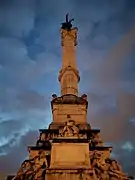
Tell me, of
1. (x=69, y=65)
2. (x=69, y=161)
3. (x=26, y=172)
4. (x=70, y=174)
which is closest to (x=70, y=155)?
(x=69, y=161)

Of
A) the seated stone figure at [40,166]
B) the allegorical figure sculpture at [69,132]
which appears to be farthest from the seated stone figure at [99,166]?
the seated stone figure at [40,166]

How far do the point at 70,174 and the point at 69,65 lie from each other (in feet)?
36.8

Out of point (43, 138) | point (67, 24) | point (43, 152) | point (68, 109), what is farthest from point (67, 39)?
point (43, 152)

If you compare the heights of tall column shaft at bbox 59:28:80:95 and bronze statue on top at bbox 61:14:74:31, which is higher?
bronze statue on top at bbox 61:14:74:31

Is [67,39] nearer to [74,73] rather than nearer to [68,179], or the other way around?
[74,73]

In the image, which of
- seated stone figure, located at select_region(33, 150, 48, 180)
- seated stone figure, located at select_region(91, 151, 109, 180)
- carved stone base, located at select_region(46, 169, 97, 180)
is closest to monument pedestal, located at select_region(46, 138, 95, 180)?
carved stone base, located at select_region(46, 169, 97, 180)

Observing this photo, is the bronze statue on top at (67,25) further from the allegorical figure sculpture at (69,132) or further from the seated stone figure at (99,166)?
the seated stone figure at (99,166)

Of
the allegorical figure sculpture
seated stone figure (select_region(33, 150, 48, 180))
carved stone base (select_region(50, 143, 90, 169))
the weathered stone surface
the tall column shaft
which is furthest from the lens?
the tall column shaft

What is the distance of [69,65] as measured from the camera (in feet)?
86.5

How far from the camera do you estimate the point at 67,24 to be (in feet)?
97.2

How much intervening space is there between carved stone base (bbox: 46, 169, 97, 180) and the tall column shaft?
8.69 m

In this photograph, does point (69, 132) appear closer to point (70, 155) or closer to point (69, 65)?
point (70, 155)

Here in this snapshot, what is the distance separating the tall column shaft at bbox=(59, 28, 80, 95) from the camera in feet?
82.4

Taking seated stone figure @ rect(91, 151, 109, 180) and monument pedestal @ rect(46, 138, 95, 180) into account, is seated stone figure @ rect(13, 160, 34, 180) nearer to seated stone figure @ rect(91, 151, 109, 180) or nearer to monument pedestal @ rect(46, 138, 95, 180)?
monument pedestal @ rect(46, 138, 95, 180)
